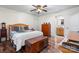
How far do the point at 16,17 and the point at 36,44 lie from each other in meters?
0.57

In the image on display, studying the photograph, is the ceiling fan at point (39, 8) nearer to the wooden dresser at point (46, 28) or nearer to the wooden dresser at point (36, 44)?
the wooden dresser at point (46, 28)

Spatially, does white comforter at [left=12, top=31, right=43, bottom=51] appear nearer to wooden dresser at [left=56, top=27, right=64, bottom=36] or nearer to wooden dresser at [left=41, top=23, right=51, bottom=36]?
wooden dresser at [left=41, top=23, right=51, bottom=36]

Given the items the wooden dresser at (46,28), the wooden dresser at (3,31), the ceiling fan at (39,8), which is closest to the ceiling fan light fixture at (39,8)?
the ceiling fan at (39,8)

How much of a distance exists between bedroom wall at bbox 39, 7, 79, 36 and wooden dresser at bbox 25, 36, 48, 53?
202mm

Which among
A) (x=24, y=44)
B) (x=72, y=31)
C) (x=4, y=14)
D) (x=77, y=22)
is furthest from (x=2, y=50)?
(x=77, y=22)

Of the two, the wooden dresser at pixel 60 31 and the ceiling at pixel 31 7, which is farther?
the wooden dresser at pixel 60 31

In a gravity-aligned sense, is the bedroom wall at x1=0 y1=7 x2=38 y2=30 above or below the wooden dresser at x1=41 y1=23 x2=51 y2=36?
above

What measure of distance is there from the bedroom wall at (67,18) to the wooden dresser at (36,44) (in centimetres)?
20

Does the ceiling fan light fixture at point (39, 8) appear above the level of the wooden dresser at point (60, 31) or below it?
above

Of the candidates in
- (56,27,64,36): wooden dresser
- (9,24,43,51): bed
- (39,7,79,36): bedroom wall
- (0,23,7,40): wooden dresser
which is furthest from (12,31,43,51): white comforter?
(56,27,64,36): wooden dresser

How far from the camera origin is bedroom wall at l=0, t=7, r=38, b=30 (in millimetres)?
1252

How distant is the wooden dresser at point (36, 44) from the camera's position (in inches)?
51.7
